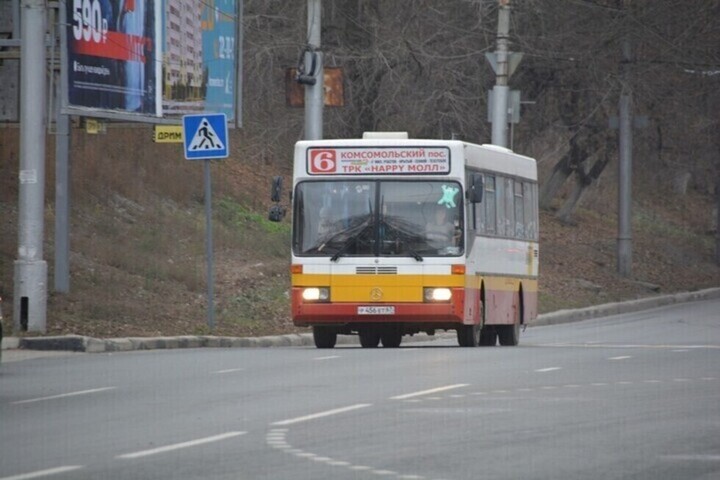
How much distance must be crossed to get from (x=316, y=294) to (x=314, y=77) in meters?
6.56

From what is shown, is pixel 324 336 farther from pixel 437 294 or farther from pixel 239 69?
pixel 239 69

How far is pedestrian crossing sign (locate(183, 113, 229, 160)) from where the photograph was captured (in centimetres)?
2542

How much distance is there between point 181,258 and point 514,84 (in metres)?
16.6

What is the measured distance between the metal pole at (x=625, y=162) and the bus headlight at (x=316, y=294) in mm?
19699

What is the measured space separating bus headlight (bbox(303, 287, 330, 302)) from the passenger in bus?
1.62m

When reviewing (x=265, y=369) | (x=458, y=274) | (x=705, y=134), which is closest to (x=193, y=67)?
(x=458, y=274)

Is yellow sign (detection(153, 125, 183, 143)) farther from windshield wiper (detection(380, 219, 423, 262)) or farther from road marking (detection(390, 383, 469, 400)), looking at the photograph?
road marking (detection(390, 383, 469, 400))

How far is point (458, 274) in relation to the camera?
2369cm

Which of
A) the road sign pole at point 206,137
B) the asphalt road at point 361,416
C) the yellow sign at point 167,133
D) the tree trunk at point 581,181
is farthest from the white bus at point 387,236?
the tree trunk at point 581,181

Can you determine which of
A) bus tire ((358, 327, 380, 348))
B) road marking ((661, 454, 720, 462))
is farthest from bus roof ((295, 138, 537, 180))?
road marking ((661, 454, 720, 462))

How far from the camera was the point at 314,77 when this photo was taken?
29203mm

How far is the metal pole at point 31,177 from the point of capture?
2241cm

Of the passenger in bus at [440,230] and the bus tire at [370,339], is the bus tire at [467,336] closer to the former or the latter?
the passenger in bus at [440,230]

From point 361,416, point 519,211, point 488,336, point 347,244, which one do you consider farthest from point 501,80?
point 361,416
